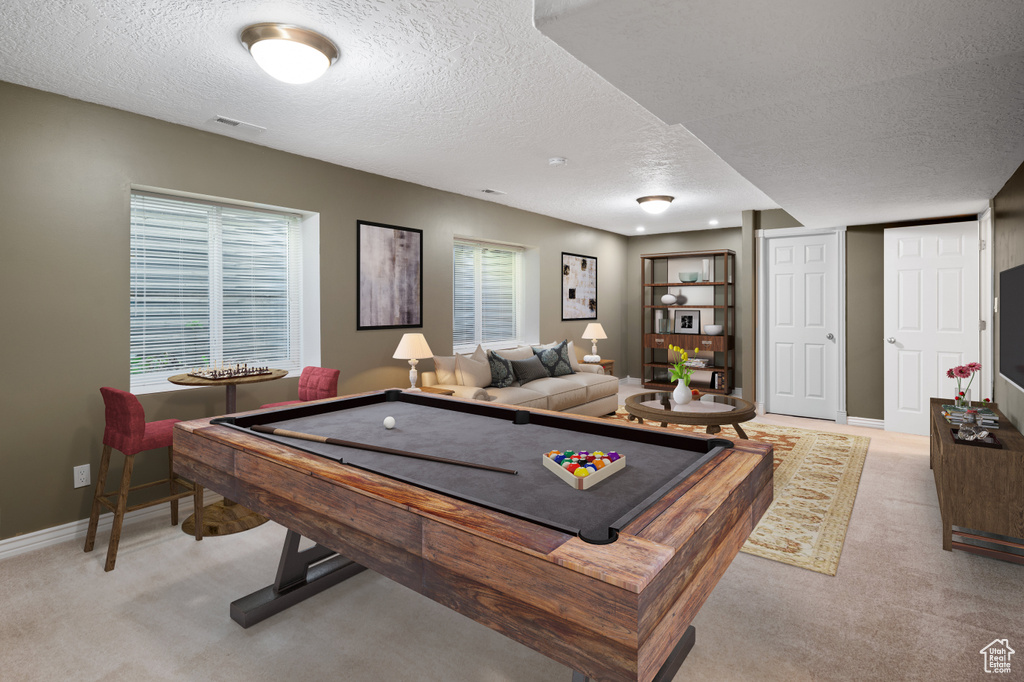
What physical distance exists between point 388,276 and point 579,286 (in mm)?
3309

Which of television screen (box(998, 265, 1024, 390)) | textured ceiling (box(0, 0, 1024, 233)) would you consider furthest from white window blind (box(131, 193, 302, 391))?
television screen (box(998, 265, 1024, 390))

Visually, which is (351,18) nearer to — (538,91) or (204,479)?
(538,91)

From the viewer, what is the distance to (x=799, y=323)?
6.01 m

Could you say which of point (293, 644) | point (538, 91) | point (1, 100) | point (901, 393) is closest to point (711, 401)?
point (901, 393)

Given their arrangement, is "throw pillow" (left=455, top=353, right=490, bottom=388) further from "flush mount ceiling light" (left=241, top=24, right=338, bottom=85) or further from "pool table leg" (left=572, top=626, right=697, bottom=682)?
"pool table leg" (left=572, top=626, right=697, bottom=682)

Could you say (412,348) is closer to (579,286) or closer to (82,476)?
(82,476)

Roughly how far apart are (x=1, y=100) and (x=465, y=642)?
3543mm

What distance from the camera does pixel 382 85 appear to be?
2.75 meters

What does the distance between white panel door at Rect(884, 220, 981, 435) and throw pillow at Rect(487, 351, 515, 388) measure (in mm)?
3844

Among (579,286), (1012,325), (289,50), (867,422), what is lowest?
(867,422)

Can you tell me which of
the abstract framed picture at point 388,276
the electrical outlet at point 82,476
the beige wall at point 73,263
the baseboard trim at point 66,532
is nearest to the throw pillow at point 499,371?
the abstract framed picture at point 388,276

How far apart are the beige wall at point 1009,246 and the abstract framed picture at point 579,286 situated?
4232mm

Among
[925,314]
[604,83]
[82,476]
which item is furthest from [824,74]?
[925,314]

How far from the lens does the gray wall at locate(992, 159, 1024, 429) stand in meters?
3.14
